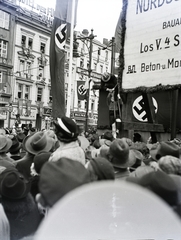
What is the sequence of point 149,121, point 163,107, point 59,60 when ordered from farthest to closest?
point 59,60, point 163,107, point 149,121

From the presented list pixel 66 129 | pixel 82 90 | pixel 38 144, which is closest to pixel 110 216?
pixel 66 129

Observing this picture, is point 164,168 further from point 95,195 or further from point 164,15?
point 164,15

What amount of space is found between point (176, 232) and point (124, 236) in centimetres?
22

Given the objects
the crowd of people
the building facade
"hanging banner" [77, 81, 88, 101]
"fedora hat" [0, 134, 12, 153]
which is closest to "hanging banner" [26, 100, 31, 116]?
the building facade

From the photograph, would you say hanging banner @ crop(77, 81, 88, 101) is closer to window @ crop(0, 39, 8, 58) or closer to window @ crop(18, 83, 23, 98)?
window @ crop(0, 39, 8, 58)

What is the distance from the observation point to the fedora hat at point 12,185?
190 cm

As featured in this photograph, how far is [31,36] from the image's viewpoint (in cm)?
2811

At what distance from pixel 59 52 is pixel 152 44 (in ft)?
11.5

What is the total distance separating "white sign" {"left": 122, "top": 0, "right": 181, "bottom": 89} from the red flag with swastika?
289cm

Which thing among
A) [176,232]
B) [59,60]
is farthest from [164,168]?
[59,60]

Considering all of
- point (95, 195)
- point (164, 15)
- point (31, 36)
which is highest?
point (31, 36)

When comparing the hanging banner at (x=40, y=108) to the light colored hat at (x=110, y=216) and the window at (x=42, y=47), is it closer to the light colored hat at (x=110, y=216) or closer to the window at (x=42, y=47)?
the window at (x=42, y=47)

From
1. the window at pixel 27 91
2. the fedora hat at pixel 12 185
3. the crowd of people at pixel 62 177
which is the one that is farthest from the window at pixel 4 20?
the fedora hat at pixel 12 185

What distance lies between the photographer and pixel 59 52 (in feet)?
22.1
